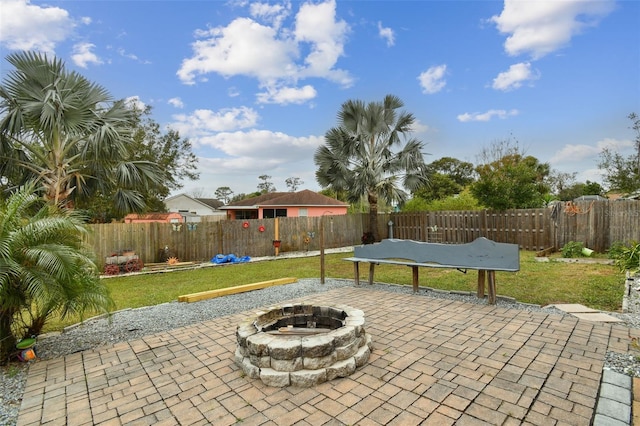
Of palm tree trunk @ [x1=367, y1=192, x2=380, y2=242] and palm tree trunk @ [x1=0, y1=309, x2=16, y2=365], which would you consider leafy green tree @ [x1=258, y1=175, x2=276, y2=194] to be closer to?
palm tree trunk @ [x1=367, y1=192, x2=380, y2=242]

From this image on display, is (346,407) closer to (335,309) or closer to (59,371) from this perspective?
(335,309)

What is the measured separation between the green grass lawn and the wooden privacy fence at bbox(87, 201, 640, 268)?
2.07 meters

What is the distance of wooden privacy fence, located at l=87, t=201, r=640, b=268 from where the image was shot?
9858mm

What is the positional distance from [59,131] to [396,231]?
13.5 m

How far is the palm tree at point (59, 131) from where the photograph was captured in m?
6.96

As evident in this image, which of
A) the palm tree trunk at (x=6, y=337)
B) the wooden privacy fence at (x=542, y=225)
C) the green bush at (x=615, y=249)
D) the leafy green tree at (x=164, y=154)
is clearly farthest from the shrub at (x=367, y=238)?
the palm tree trunk at (x=6, y=337)

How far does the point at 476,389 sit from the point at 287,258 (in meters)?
9.84

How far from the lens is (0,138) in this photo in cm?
700

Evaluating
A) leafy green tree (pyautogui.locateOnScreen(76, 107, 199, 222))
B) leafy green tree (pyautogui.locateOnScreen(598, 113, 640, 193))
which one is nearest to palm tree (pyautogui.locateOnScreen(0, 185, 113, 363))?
leafy green tree (pyautogui.locateOnScreen(76, 107, 199, 222))

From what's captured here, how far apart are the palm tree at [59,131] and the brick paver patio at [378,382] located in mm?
6156

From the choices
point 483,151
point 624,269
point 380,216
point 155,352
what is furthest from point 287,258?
point 483,151

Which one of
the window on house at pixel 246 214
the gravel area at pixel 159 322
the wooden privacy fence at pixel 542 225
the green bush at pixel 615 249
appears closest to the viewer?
the gravel area at pixel 159 322

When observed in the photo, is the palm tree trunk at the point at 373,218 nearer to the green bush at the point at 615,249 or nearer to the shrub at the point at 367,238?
the shrub at the point at 367,238

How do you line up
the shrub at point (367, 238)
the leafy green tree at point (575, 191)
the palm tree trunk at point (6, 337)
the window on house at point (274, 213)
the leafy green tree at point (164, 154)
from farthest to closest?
1. the leafy green tree at point (575, 191)
2. the window on house at point (274, 213)
3. the leafy green tree at point (164, 154)
4. the shrub at point (367, 238)
5. the palm tree trunk at point (6, 337)
